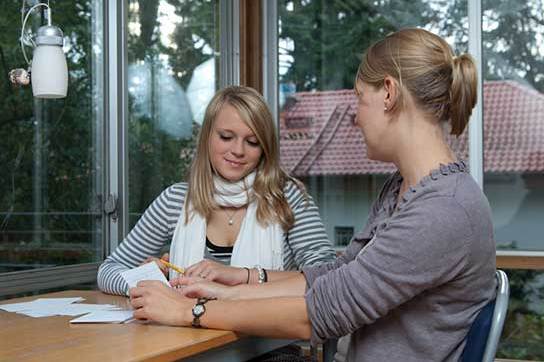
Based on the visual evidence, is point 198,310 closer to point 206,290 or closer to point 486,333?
point 206,290

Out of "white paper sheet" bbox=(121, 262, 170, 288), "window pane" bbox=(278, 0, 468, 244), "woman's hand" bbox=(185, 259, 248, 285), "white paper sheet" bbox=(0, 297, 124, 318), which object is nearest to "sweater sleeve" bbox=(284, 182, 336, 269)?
"woman's hand" bbox=(185, 259, 248, 285)

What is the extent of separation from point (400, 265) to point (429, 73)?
1.22 feet

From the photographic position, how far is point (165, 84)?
11.4 ft

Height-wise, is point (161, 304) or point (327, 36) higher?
point (327, 36)

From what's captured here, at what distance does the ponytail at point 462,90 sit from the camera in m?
1.48

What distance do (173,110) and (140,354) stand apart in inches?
91.1

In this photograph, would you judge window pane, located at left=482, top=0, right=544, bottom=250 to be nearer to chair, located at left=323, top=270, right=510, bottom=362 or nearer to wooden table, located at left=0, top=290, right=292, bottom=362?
wooden table, located at left=0, top=290, right=292, bottom=362

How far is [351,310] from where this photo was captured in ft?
4.62

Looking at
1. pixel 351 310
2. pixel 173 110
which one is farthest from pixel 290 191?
pixel 173 110

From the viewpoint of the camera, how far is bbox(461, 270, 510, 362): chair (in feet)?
4.65

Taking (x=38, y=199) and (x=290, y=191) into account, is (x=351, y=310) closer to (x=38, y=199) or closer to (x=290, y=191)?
(x=290, y=191)

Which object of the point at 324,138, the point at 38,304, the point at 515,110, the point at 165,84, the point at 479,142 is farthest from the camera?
the point at 324,138

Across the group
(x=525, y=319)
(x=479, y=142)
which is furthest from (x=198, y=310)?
(x=525, y=319)

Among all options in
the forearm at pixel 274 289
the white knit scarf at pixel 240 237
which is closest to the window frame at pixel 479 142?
the white knit scarf at pixel 240 237
